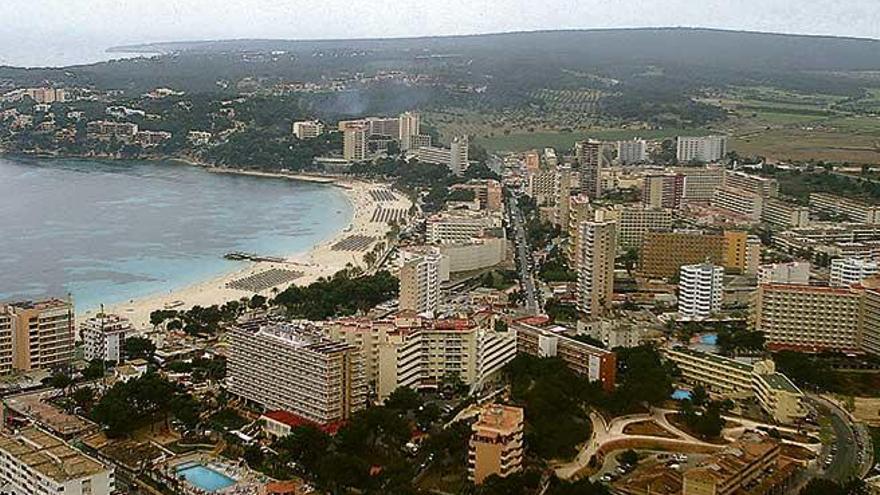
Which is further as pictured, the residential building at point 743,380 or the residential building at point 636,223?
the residential building at point 636,223

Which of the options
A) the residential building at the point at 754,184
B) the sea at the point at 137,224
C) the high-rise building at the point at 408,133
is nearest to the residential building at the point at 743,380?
the sea at the point at 137,224

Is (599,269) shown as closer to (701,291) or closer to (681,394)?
(701,291)

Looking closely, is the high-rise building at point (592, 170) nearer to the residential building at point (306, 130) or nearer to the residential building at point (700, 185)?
the residential building at point (700, 185)

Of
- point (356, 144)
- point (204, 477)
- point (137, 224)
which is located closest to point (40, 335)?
point (204, 477)

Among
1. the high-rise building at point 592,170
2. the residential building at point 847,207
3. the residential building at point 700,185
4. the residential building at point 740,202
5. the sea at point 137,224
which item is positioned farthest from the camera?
the high-rise building at point 592,170

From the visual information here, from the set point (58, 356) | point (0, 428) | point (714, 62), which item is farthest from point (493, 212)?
point (714, 62)

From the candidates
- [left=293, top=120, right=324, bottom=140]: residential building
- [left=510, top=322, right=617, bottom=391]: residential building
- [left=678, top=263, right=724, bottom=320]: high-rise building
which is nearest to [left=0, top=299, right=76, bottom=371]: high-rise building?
[left=510, top=322, right=617, bottom=391]: residential building
